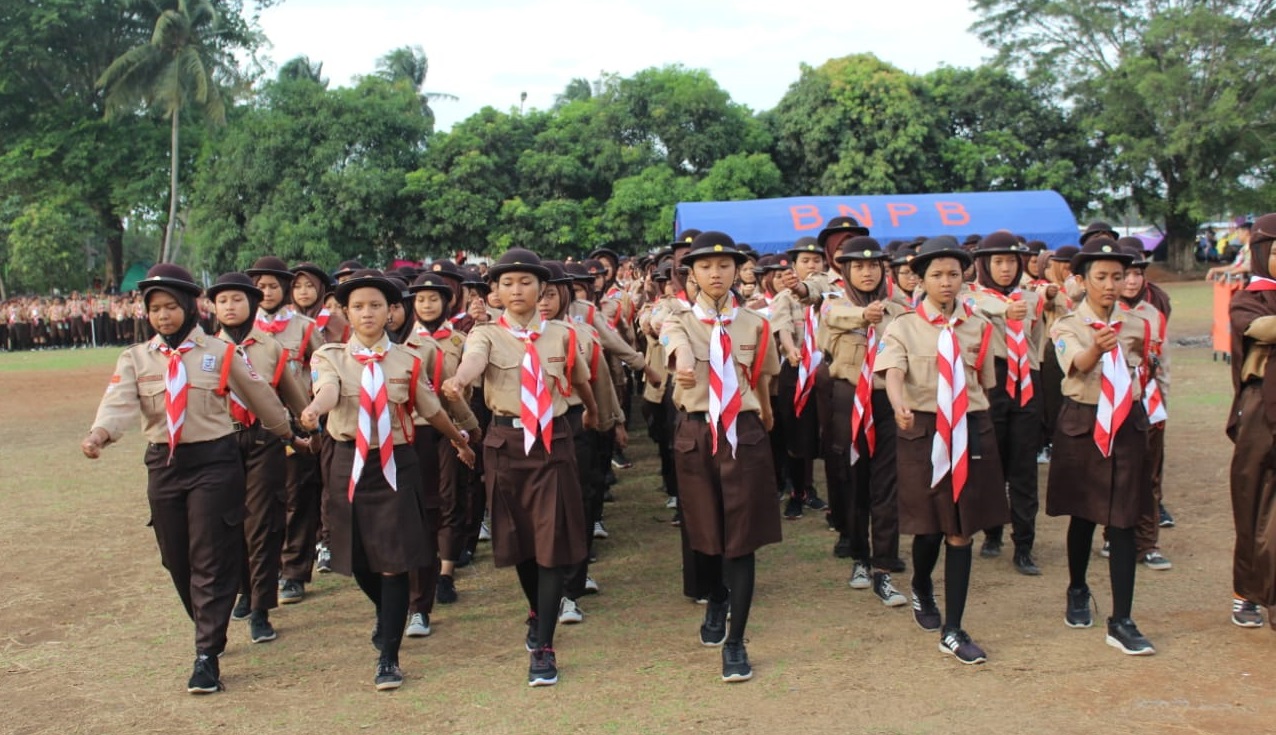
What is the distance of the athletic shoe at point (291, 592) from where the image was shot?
21.2 feet

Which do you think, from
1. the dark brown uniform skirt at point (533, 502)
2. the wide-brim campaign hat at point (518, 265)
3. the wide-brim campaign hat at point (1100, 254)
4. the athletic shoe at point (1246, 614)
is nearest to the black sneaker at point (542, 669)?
the dark brown uniform skirt at point (533, 502)

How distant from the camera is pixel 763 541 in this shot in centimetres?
498

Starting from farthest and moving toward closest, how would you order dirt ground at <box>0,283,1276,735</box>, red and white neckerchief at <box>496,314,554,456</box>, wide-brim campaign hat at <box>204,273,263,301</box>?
wide-brim campaign hat at <box>204,273,263,301</box> < red and white neckerchief at <box>496,314,554,456</box> < dirt ground at <box>0,283,1276,735</box>

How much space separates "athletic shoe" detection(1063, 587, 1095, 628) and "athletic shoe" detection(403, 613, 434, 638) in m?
3.45

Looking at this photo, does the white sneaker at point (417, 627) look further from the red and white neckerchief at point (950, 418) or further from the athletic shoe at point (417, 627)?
the red and white neckerchief at point (950, 418)

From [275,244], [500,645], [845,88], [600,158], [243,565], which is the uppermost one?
[845,88]

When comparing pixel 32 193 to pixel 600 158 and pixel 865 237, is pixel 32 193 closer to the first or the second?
pixel 600 158

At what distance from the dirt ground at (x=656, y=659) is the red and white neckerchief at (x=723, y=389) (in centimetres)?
118

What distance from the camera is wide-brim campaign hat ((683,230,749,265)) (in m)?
5.09

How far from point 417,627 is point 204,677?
113 centimetres

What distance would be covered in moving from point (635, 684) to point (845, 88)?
93.9 feet

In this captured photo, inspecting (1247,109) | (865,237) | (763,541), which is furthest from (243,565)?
(1247,109)

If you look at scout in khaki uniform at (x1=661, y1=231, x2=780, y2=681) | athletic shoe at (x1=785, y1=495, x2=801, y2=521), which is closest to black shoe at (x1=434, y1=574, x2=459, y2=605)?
scout in khaki uniform at (x1=661, y1=231, x2=780, y2=681)

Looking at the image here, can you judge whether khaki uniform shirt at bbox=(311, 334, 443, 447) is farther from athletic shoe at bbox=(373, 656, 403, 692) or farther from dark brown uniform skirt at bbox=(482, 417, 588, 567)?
athletic shoe at bbox=(373, 656, 403, 692)
